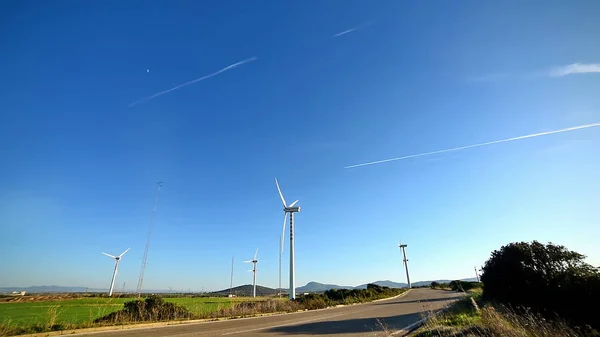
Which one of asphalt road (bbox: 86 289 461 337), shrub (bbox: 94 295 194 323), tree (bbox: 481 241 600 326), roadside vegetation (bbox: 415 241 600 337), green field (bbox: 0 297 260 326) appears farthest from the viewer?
shrub (bbox: 94 295 194 323)

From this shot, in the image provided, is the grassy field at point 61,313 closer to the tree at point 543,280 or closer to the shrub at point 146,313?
the shrub at point 146,313

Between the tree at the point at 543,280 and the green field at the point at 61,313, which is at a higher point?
the tree at the point at 543,280

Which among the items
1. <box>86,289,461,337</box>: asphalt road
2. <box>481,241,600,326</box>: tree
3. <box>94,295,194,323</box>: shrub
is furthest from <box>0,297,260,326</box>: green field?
<box>481,241,600,326</box>: tree

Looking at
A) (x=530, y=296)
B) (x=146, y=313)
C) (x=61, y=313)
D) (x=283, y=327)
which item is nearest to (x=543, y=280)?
(x=530, y=296)

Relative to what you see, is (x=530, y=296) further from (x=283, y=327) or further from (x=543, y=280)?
(x=283, y=327)

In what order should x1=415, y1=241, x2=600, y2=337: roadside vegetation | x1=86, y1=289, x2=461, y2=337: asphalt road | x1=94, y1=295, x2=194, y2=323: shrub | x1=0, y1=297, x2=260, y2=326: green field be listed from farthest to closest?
x1=94, y1=295, x2=194, y2=323: shrub
x1=0, y1=297, x2=260, y2=326: green field
x1=86, y1=289, x2=461, y2=337: asphalt road
x1=415, y1=241, x2=600, y2=337: roadside vegetation

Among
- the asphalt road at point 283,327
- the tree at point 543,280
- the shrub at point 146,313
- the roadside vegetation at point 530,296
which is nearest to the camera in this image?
the roadside vegetation at point 530,296

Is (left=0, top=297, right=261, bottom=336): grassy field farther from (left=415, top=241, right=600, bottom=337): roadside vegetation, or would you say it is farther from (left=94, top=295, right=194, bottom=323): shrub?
(left=415, top=241, right=600, bottom=337): roadside vegetation

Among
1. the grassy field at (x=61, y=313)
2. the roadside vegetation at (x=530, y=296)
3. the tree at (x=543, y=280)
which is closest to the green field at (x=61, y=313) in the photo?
the grassy field at (x=61, y=313)

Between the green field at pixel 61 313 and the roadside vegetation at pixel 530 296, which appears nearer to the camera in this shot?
the roadside vegetation at pixel 530 296

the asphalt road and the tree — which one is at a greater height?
the tree

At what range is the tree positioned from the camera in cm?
1340

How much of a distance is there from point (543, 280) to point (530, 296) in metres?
1.24

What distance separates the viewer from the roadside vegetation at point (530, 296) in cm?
959
